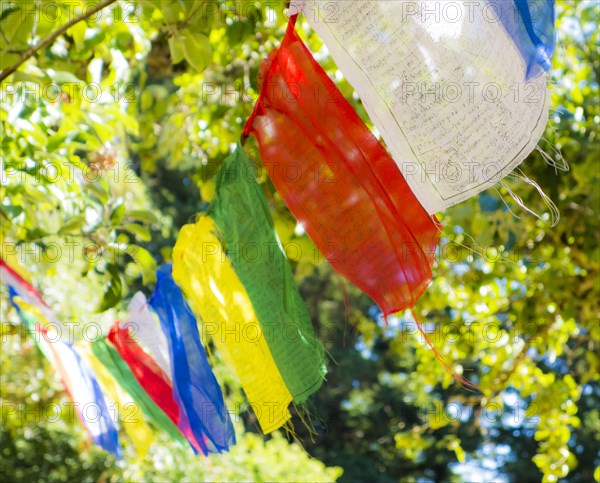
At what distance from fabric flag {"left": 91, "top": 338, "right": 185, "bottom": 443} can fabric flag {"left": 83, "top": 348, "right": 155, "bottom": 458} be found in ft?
0.16

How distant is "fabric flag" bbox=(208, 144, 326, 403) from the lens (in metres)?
1.47

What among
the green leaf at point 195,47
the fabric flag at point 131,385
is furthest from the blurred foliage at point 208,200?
the fabric flag at point 131,385

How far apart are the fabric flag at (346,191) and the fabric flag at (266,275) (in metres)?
→ 0.13

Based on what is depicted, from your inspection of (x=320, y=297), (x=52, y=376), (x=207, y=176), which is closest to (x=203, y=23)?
(x=207, y=176)

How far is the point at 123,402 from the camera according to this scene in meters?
2.20

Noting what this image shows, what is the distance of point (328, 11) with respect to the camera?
1.12 m

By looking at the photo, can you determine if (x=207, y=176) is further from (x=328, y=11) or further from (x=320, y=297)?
(x=320, y=297)

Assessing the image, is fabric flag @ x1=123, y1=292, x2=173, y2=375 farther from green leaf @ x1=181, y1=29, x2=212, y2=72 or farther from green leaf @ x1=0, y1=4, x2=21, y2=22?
Result: green leaf @ x1=0, y1=4, x2=21, y2=22

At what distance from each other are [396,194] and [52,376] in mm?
3854

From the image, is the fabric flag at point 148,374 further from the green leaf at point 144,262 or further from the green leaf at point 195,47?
the green leaf at point 195,47

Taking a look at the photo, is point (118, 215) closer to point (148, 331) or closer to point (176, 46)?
point (148, 331)

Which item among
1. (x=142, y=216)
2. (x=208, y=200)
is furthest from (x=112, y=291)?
(x=208, y=200)

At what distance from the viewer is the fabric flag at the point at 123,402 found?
2191 millimetres

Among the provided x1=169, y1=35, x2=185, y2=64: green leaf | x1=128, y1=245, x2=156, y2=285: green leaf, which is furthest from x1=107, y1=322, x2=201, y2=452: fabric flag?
x1=169, y1=35, x2=185, y2=64: green leaf
